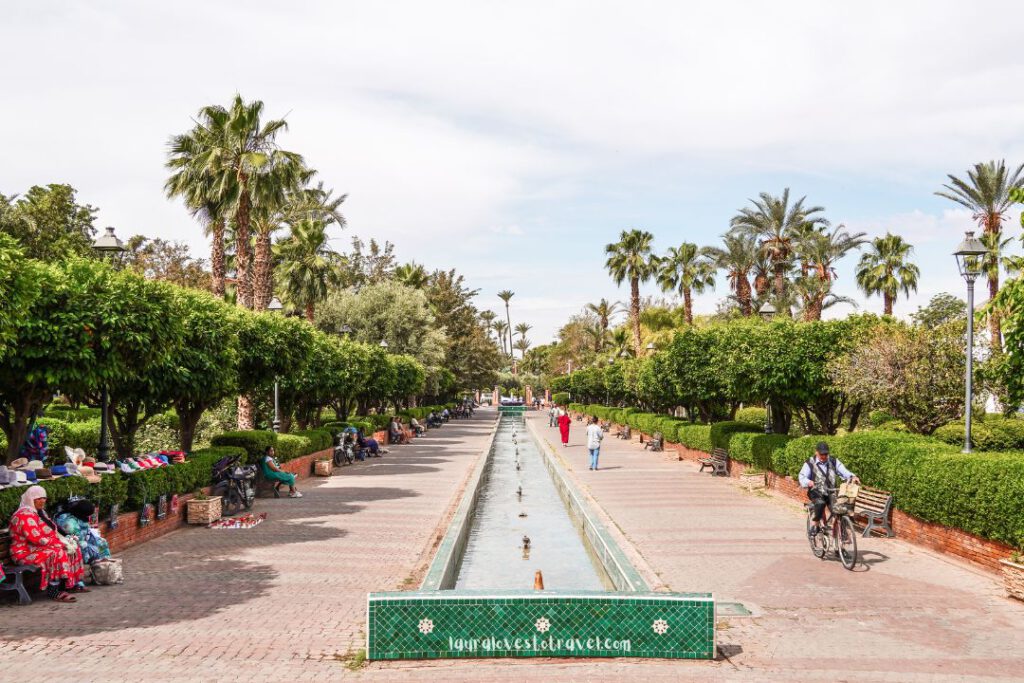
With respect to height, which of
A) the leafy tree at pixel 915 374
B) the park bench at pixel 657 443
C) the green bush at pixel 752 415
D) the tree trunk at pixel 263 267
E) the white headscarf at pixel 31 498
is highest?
the tree trunk at pixel 263 267

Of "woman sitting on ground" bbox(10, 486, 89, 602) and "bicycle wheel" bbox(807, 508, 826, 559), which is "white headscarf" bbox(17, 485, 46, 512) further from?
"bicycle wheel" bbox(807, 508, 826, 559)

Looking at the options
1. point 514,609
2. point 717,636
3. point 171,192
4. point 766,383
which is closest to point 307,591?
point 514,609

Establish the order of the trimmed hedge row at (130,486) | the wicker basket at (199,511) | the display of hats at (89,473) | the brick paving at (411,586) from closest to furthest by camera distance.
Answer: the brick paving at (411,586)
the trimmed hedge row at (130,486)
the display of hats at (89,473)
the wicker basket at (199,511)

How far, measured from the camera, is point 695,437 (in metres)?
25.8

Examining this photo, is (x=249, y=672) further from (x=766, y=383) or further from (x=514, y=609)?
(x=766, y=383)

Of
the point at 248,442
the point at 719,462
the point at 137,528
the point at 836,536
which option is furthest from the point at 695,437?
the point at 137,528

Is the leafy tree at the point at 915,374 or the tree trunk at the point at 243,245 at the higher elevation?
the tree trunk at the point at 243,245

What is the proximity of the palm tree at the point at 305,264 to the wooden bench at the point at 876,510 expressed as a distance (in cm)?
3050

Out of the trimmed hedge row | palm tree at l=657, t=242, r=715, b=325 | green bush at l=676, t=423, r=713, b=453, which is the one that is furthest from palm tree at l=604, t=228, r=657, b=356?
the trimmed hedge row

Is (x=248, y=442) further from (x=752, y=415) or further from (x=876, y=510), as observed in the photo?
(x=752, y=415)

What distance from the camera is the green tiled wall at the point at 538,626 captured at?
6.57 metres

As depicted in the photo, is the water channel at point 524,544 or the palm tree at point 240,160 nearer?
the water channel at point 524,544

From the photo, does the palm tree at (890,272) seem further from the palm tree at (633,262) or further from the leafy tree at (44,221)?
the leafy tree at (44,221)

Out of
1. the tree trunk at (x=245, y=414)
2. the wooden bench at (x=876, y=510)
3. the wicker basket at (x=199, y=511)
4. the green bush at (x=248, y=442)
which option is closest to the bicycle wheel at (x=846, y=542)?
the wooden bench at (x=876, y=510)
